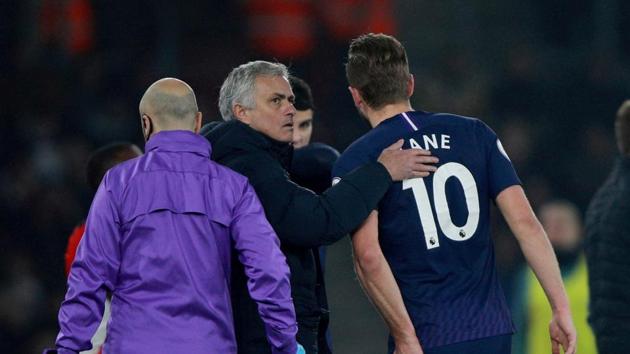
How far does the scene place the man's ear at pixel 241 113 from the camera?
12.2 feet

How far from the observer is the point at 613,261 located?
461 centimetres

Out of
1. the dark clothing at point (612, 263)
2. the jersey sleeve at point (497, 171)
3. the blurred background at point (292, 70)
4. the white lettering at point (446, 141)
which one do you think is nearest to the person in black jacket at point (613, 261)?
the dark clothing at point (612, 263)

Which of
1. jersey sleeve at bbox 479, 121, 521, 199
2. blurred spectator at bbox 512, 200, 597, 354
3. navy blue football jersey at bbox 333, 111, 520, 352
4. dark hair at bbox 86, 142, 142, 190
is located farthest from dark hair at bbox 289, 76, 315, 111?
blurred spectator at bbox 512, 200, 597, 354

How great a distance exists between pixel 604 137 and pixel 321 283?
5991 mm

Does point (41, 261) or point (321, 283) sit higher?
point (321, 283)

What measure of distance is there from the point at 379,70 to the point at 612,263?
1519mm

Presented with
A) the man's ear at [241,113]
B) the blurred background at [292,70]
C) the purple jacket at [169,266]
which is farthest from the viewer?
the blurred background at [292,70]

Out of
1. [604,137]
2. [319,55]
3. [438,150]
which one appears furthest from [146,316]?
[604,137]

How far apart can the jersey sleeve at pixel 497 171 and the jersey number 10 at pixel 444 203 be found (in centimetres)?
6

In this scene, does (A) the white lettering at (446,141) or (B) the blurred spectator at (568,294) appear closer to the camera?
(A) the white lettering at (446,141)

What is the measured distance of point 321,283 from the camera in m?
3.83

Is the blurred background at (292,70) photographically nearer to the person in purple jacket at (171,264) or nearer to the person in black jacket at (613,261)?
the person in black jacket at (613,261)

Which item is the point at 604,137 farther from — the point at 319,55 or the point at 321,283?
the point at 321,283

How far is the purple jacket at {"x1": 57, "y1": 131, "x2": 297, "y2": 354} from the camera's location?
3.24m
